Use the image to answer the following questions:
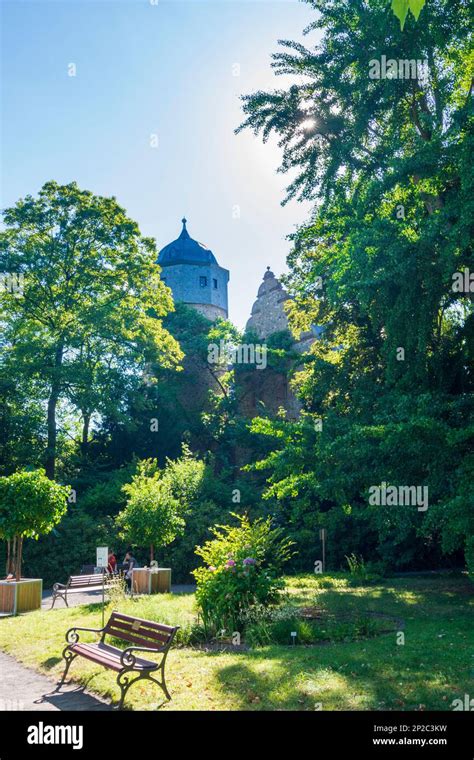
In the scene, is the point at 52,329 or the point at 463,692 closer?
the point at 463,692

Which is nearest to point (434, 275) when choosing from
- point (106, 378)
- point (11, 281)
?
point (106, 378)

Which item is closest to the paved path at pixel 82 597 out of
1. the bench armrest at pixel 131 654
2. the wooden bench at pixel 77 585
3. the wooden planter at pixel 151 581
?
the wooden bench at pixel 77 585

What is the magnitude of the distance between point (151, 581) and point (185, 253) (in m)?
40.0

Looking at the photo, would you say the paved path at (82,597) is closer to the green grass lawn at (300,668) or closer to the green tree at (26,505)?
the green tree at (26,505)

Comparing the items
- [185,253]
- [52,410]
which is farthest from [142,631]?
[185,253]

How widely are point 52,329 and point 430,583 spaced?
17406 millimetres

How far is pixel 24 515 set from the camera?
1297 centimetres

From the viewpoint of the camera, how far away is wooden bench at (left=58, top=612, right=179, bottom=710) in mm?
6215

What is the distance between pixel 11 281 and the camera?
83.7ft

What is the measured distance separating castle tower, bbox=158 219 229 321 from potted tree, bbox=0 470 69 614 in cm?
3836

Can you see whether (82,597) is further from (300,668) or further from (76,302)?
(76,302)

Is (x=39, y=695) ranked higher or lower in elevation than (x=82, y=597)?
higher
